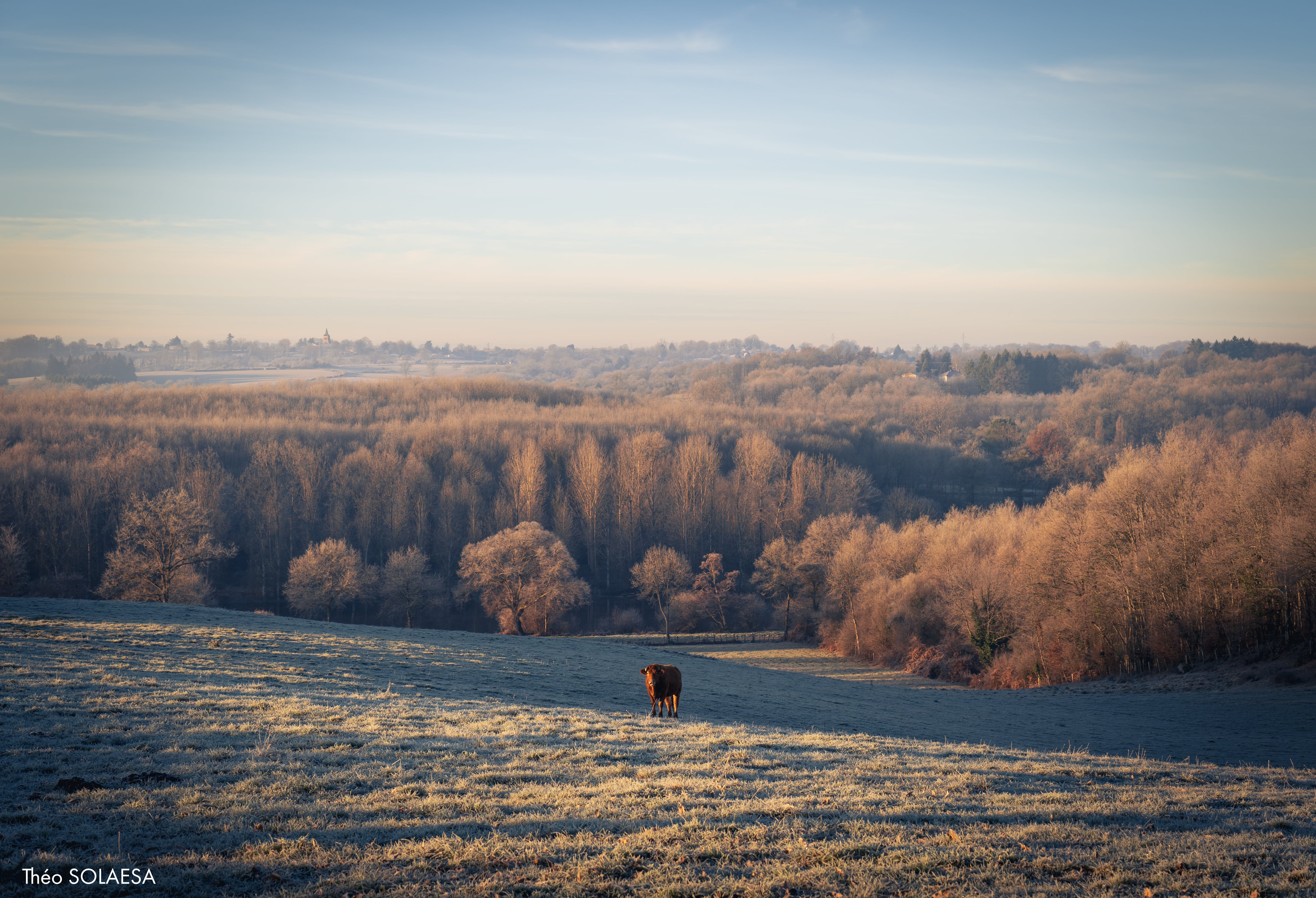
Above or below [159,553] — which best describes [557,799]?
above

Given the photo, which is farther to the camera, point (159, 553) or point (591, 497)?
point (591, 497)

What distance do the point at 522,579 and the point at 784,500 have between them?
47.3 meters

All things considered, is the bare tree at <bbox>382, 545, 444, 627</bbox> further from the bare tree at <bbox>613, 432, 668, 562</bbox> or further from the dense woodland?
the bare tree at <bbox>613, 432, 668, 562</bbox>

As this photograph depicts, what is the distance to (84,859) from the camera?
7.82 metres

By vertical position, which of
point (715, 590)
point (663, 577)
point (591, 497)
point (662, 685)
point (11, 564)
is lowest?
point (715, 590)

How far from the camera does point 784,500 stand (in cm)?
10494

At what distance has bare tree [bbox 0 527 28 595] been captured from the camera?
6094cm

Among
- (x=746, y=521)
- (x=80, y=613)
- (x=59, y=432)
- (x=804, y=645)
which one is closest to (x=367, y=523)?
(x=59, y=432)

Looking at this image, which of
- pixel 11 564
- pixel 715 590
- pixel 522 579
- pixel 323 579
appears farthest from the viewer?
pixel 715 590

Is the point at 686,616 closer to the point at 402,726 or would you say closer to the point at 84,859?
the point at 402,726

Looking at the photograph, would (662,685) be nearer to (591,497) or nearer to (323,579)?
(323,579)

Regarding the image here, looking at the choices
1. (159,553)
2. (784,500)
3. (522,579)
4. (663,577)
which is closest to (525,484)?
(663,577)

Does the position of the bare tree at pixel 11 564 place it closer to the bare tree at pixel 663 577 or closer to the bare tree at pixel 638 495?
the bare tree at pixel 663 577

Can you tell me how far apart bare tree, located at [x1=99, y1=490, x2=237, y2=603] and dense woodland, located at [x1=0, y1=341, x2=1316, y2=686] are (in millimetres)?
10670
